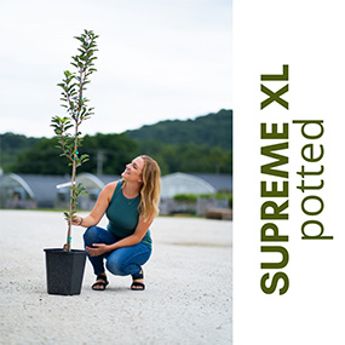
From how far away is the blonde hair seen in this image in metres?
3.47

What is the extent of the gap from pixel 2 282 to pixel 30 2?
285 centimetres

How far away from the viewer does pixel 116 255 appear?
3.49 m

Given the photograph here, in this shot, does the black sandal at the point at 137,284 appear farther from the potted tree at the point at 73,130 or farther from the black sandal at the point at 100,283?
the potted tree at the point at 73,130

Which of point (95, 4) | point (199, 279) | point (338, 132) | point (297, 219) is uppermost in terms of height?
point (95, 4)

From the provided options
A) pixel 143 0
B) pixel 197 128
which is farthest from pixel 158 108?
pixel 143 0

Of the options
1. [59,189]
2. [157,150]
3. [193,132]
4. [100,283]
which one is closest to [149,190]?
[100,283]

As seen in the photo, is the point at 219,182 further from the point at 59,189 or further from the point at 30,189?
the point at 30,189

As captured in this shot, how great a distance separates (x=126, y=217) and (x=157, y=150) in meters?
28.1

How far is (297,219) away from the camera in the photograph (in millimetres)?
3764

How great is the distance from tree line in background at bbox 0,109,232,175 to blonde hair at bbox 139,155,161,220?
83.1 feet

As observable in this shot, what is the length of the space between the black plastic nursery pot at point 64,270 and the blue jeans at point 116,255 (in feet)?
0.72

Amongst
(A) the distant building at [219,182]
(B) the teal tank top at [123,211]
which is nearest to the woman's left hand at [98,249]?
(B) the teal tank top at [123,211]

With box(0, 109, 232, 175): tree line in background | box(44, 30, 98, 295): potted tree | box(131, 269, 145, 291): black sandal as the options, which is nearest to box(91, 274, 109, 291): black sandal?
box(131, 269, 145, 291): black sandal

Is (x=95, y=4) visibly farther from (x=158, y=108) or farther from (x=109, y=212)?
(x=158, y=108)
